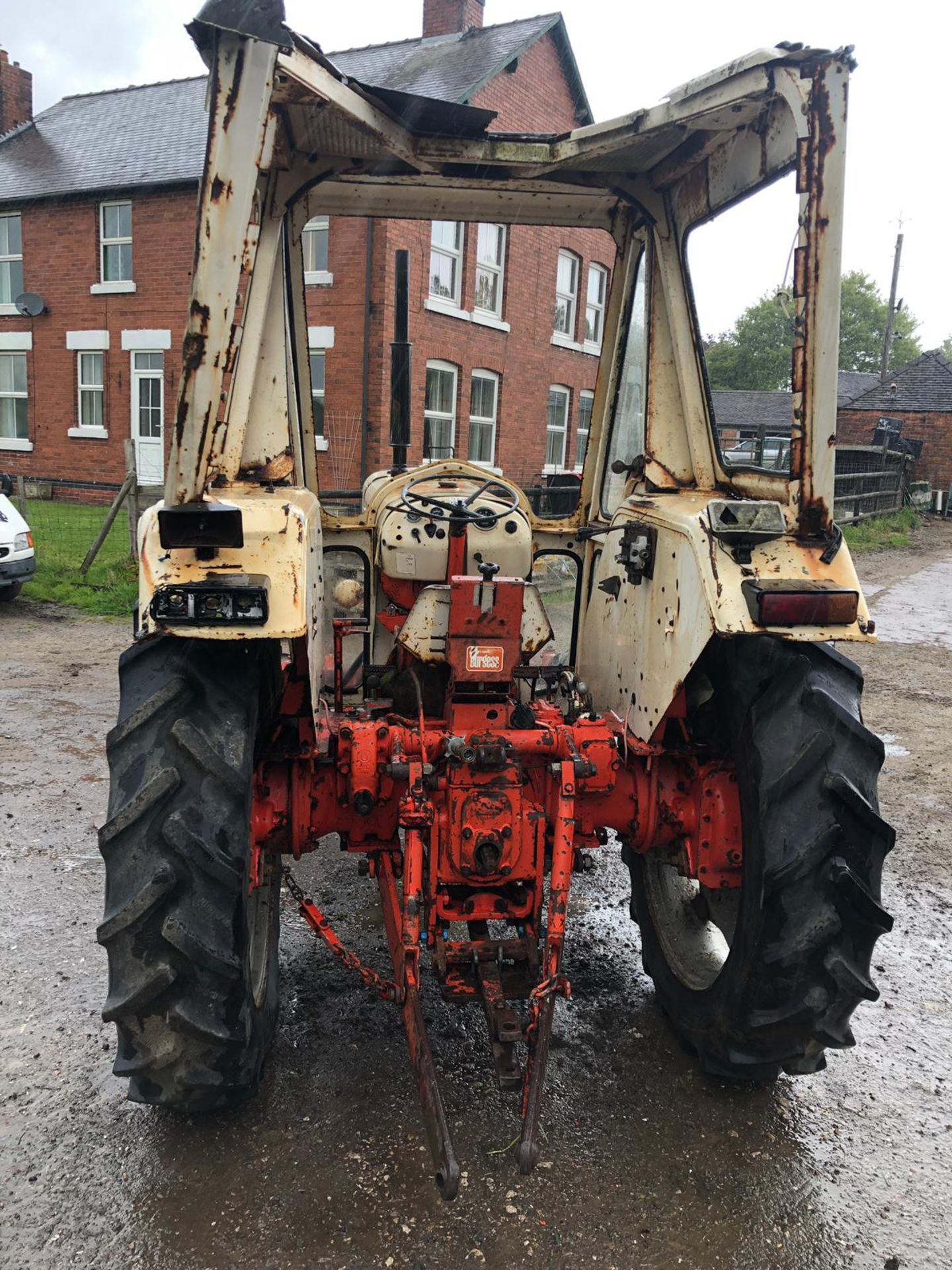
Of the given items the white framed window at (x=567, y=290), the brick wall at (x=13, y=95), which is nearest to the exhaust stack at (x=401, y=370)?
the white framed window at (x=567, y=290)

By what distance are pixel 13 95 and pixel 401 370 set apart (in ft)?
74.8

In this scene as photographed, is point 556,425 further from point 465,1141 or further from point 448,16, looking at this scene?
point 465,1141

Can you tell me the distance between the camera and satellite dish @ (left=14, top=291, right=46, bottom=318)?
18.3 m

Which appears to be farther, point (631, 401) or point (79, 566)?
point (79, 566)

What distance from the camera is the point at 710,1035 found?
265 centimetres

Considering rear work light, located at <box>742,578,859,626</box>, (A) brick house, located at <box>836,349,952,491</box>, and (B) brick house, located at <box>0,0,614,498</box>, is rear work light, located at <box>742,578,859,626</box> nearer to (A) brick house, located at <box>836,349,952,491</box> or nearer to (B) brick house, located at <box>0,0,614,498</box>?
(B) brick house, located at <box>0,0,614,498</box>

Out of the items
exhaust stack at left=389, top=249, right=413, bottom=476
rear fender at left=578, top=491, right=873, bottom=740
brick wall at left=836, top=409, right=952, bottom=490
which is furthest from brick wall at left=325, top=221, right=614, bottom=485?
brick wall at left=836, top=409, right=952, bottom=490

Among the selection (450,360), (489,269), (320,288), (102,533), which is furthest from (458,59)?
(102,533)

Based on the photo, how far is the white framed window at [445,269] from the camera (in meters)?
14.5

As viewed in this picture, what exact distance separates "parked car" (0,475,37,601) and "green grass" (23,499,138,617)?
367mm

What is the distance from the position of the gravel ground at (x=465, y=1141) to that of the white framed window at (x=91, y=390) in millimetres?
16414

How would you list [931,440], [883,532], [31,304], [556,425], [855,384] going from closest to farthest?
[556,425]
[31,304]
[883,532]
[931,440]
[855,384]

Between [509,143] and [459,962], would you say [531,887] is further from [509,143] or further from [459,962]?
[509,143]

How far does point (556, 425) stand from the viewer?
15367 millimetres
